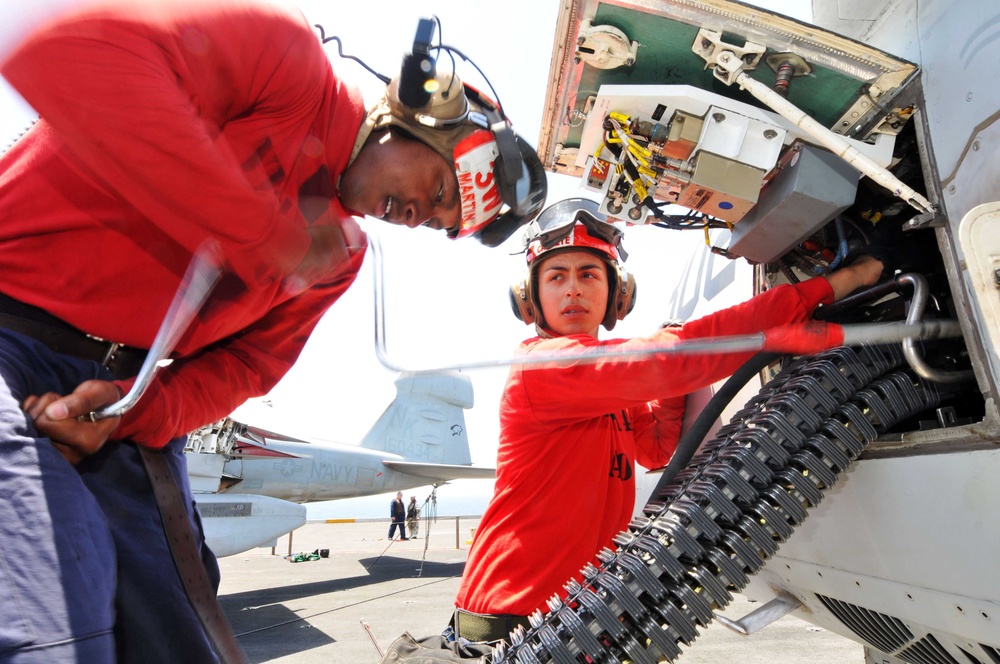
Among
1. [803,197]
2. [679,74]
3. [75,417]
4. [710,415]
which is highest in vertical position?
[679,74]

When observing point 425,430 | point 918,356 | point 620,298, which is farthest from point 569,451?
point 425,430

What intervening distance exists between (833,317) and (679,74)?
38.0 inches

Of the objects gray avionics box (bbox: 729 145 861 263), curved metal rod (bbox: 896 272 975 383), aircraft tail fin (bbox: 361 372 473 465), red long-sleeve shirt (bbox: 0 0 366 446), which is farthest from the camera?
aircraft tail fin (bbox: 361 372 473 465)

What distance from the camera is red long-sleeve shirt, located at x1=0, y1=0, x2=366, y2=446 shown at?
987mm

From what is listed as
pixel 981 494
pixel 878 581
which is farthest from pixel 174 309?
pixel 878 581

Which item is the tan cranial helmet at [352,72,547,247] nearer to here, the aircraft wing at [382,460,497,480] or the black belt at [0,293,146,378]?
the black belt at [0,293,146,378]

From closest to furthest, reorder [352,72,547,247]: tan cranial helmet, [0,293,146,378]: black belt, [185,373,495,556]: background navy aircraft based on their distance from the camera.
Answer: [0,293,146,378]: black belt, [352,72,547,247]: tan cranial helmet, [185,373,495,556]: background navy aircraft

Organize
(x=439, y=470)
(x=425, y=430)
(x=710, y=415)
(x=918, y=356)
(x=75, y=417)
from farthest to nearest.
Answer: (x=425, y=430) < (x=439, y=470) < (x=710, y=415) < (x=918, y=356) < (x=75, y=417)

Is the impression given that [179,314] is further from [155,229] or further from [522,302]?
[522,302]

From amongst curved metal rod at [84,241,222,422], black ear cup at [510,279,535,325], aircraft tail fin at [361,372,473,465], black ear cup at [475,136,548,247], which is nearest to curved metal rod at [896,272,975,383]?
black ear cup at [475,136,548,247]

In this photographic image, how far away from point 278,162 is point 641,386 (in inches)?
47.2

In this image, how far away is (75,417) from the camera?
125 cm

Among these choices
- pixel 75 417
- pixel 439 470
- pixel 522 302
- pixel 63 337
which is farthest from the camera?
pixel 439 470

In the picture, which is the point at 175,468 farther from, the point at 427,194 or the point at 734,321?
the point at 734,321
